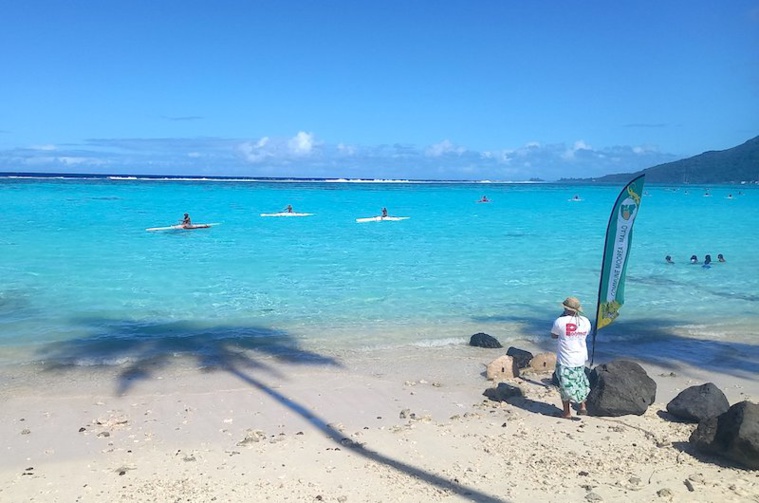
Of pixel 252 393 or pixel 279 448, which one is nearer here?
pixel 279 448

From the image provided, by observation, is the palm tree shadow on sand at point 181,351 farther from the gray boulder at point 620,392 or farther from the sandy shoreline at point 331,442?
the gray boulder at point 620,392

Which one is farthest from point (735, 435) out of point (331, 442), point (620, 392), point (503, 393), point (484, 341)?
→ point (484, 341)

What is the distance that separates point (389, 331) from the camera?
39.5 ft

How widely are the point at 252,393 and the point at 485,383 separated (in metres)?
3.16

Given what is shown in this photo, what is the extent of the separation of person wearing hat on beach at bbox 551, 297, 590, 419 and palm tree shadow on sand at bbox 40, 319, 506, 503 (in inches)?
108

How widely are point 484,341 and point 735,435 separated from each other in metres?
5.30

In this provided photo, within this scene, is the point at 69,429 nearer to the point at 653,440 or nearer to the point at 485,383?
the point at 485,383

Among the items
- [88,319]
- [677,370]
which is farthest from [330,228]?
[677,370]

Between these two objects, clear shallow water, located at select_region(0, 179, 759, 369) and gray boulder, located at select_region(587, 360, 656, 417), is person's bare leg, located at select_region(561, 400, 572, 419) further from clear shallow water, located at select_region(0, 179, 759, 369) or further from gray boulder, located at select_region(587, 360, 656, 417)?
clear shallow water, located at select_region(0, 179, 759, 369)

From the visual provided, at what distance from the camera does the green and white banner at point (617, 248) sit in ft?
25.3

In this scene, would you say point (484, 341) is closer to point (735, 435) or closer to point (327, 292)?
point (735, 435)

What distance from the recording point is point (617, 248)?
7.84m

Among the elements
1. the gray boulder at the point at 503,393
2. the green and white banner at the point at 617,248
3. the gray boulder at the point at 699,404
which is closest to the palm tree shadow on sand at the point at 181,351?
the gray boulder at the point at 503,393

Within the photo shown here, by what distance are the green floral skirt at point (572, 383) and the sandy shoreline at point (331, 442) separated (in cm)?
33
